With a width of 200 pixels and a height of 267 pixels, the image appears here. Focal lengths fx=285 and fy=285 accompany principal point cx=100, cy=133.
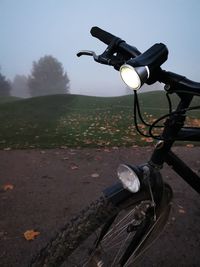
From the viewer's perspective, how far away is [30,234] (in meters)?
3.30

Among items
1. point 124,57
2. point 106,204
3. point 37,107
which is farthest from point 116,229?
point 37,107

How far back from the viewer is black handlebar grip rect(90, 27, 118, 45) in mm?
1928

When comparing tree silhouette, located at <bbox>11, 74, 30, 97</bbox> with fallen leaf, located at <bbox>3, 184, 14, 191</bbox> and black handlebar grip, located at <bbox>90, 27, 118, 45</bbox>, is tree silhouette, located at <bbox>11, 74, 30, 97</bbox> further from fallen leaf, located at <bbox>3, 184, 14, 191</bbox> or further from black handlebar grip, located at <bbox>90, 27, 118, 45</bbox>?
black handlebar grip, located at <bbox>90, 27, 118, 45</bbox>

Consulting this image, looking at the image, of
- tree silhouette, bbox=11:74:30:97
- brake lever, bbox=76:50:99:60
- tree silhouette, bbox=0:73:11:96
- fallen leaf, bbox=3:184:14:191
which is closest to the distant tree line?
tree silhouette, bbox=0:73:11:96

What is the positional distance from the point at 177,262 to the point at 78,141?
4.83 m

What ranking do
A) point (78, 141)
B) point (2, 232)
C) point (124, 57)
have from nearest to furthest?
point (124, 57) < point (2, 232) < point (78, 141)

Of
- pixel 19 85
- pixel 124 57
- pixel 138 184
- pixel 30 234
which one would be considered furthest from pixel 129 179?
pixel 19 85

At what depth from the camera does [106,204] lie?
175 centimetres

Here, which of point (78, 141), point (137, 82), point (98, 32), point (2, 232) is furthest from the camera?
point (78, 141)

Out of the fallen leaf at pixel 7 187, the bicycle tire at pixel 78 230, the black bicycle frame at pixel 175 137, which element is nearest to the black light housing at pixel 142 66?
the black bicycle frame at pixel 175 137

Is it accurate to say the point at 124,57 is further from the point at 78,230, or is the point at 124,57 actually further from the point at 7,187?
the point at 7,187

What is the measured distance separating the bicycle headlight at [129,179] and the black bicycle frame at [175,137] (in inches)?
8.0

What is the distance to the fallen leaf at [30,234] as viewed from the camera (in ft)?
10.7

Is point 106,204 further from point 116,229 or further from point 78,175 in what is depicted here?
point 78,175
